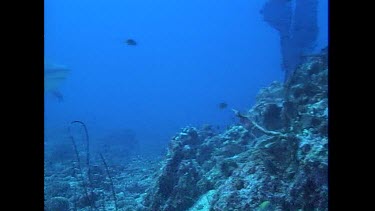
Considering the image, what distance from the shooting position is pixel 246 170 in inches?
263

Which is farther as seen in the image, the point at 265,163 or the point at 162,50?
the point at 162,50

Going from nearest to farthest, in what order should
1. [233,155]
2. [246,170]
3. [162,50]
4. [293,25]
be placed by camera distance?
[246,170]
[233,155]
[293,25]
[162,50]

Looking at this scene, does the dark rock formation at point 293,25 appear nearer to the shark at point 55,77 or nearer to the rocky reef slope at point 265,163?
the rocky reef slope at point 265,163

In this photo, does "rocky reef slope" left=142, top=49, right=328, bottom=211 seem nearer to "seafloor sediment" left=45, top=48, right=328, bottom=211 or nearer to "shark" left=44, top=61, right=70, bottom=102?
"seafloor sediment" left=45, top=48, right=328, bottom=211

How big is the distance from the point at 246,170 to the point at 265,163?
37cm

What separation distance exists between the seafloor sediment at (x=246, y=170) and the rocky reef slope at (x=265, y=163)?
1cm

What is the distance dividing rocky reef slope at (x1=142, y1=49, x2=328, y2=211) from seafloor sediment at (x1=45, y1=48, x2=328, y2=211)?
13mm

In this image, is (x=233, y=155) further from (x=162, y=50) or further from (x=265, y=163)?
(x=162, y=50)

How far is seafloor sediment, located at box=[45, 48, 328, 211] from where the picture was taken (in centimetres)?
535

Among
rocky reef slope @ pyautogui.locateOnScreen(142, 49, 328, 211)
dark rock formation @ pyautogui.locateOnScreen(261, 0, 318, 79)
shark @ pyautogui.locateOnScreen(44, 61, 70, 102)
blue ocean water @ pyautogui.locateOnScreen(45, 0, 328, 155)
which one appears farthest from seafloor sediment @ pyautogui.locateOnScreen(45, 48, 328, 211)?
blue ocean water @ pyautogui.locateOnScreen(45, 0, 328, 155)

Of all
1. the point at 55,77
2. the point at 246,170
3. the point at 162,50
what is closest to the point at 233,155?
the point at 246,170
